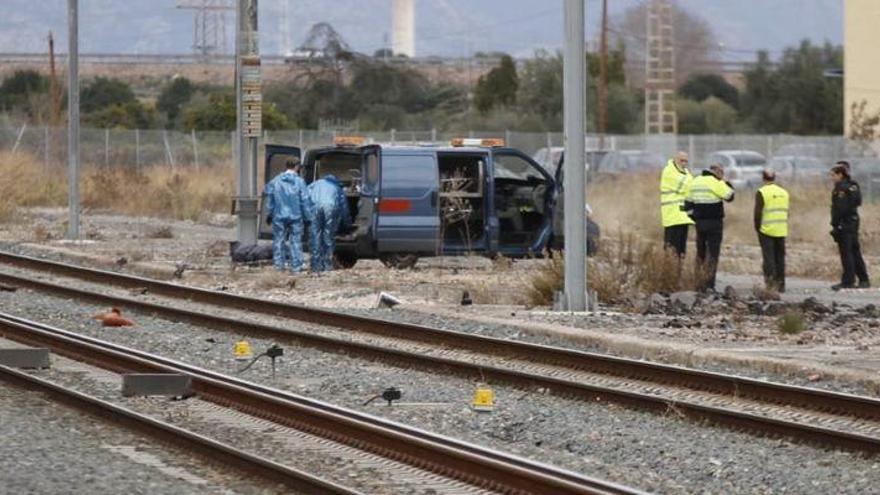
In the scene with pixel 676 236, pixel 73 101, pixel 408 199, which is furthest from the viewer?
pixel 73 101

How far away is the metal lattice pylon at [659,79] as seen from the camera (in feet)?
301

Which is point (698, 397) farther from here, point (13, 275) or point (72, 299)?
point (13, 275)

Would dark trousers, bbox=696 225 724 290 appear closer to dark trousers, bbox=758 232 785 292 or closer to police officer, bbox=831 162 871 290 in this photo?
dark trousers, bbox=758 232 785 292

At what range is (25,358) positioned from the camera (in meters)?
17.2

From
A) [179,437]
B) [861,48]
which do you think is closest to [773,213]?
[179,437]

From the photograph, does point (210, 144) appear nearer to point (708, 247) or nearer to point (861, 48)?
point (861, 48)

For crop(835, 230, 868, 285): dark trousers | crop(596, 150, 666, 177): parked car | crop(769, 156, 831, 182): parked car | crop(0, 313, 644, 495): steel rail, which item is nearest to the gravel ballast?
crop(0, 313, 644, 495): steel rail

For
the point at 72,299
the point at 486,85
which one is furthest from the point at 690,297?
the point at 486,85

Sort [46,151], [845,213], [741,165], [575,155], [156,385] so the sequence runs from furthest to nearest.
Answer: [46,151], [741,165], [845,213], [575,155], [156,385]

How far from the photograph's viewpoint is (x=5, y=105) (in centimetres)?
10656

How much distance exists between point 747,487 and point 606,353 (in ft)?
24.8

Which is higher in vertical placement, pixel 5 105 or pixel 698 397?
pixel 5 105

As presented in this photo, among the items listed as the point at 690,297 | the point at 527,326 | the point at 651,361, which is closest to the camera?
the point at 651,361

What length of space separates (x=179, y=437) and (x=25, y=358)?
4831mm
